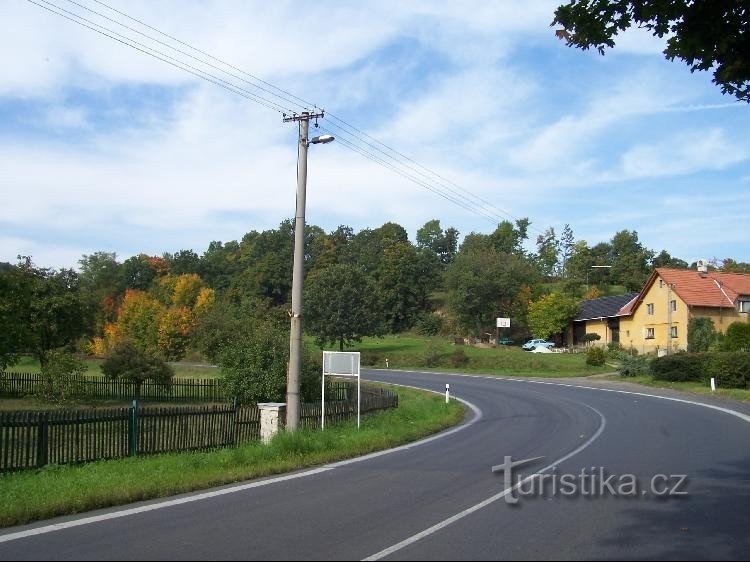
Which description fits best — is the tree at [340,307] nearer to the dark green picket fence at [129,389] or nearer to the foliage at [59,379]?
the dark green picket fence at [129,389]

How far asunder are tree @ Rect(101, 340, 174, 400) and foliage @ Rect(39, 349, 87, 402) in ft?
13.9

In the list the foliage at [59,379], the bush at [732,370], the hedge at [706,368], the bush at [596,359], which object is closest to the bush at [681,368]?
the hedge at [706,368]

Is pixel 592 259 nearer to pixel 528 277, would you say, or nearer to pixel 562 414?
pixel 528 277

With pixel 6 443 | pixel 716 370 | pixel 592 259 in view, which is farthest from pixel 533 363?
pixel 592 259

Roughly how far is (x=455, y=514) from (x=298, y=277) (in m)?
9.71

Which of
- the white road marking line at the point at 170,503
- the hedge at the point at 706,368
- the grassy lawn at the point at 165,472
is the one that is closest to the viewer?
the white road marking line at the point at 170,503

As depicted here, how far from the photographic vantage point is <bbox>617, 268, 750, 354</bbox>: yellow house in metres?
59.9

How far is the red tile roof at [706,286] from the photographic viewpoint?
Result: 2365 inches

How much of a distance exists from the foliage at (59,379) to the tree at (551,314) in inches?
2249

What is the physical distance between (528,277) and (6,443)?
265 feet

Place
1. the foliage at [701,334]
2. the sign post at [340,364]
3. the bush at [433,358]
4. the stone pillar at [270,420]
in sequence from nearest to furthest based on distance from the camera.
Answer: the stone pillar at [270,420] < the sign post at [340,364] < the foliage at [701,334] < the bush at [433,358]

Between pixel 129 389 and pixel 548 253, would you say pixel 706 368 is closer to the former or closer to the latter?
pixel 129 389

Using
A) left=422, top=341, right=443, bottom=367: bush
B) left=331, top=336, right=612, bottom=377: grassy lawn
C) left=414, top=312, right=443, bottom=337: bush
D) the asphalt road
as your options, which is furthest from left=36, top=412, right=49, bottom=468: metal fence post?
left=414, top=312, right=443, bottom=337: bush

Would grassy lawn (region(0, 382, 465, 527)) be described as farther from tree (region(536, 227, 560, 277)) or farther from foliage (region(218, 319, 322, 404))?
tree (region(536, 227, 560, 277))
